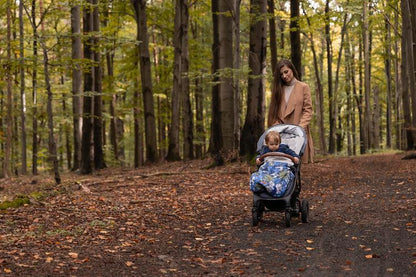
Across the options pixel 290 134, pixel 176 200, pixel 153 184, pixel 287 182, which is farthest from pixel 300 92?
pixel 153 184

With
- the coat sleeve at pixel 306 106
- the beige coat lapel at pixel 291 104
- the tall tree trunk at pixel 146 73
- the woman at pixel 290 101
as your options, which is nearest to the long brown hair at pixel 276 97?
the woman at pixel 290 101

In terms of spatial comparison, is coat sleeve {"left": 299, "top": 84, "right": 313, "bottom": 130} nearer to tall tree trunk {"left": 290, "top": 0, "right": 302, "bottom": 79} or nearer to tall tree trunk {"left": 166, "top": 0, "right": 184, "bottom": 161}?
tall tree trunk {"left": 290, "top": 0, "right": 302, "bottom": 79}

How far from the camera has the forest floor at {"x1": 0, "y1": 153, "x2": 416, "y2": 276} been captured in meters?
4.43

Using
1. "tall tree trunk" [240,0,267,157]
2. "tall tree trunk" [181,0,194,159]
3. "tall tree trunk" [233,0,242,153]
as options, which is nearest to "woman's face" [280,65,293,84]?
"tall tree trunk" [233,0,242,153]

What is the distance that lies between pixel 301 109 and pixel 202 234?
7.98 feet

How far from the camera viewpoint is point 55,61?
9703 mm

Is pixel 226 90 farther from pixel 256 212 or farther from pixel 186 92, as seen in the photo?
pixel 256 212

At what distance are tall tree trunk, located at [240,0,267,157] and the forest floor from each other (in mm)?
3244

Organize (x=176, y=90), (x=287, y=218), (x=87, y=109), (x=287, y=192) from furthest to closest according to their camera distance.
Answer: (x=176, y=90), (x=87, y=109), (x=287, y=218), (x=287, y=192)

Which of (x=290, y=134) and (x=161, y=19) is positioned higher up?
(x=161, y=19)

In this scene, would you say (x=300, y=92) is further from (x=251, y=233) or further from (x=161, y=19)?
(x=161, y=19)

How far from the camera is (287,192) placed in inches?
234

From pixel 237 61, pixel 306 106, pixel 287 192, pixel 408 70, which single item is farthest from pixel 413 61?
pixel 287 192

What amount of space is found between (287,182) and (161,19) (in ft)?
54.7
